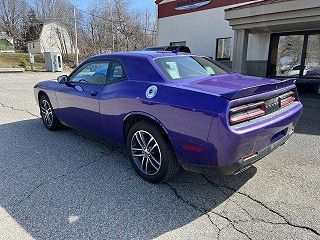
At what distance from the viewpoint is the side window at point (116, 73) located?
3766 mm

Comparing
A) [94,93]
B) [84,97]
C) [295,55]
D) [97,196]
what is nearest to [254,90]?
[97,196]

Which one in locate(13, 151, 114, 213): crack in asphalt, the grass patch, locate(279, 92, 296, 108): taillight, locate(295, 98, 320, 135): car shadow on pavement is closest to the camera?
locate(13, 151, 114, 213): crack in asphalt

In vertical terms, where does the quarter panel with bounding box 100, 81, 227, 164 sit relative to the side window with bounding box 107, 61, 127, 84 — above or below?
below

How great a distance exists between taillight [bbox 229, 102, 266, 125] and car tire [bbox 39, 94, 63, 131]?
3752 millimetres

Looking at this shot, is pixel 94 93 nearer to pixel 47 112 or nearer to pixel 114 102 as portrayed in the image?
pixel 114 102

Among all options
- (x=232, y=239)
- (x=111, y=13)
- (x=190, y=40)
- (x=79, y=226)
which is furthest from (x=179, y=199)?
(x=111, y=13)

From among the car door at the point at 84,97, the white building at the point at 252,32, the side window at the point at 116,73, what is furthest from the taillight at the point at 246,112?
the white building at the point at 252,32

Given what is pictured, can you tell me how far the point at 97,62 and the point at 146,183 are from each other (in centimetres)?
201

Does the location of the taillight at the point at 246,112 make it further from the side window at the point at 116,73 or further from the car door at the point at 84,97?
the car door at the point at 84,97

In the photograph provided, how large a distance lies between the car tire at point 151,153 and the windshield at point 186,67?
681 millimetres

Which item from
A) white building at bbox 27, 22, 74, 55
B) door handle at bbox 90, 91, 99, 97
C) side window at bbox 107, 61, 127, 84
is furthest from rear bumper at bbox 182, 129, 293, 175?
white building at bbox 27, 22, 74, 55

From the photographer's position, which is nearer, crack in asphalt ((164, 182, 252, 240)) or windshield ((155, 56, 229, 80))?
crack in asphalt ((164, 182, 252, 240))

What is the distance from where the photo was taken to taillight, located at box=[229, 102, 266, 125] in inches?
105

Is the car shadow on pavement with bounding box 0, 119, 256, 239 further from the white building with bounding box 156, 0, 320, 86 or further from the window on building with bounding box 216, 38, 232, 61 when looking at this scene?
the window on building with bounding box 216, 38, 232, 61
